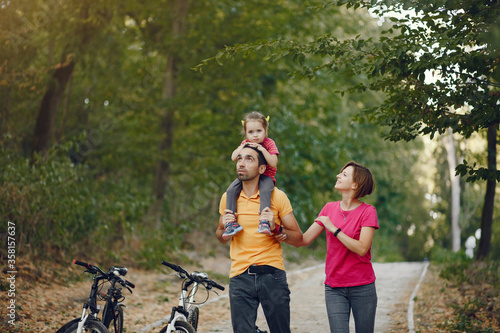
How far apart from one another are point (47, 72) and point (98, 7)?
186 cm

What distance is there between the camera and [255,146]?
4316 mm

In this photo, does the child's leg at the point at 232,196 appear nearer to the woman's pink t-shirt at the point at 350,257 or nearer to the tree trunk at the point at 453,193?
the woman's pink t-shirt at the point at 350,257

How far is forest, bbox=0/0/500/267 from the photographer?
23.9 feet

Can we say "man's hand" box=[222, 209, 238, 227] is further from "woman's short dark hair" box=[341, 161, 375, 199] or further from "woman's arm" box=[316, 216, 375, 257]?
"woman's short dark hair" box=[341, 161, 375, 199]

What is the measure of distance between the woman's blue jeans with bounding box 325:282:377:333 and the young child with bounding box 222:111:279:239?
0.87 metres

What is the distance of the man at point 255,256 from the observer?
4.10 meters

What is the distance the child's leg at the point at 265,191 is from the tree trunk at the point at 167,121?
12.2 metres

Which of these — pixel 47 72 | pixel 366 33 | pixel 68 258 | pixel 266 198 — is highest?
pixel 366 33

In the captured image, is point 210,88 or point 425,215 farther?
point 425,215

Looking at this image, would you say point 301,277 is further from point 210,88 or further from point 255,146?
point 255,146

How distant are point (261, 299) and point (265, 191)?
794 millimetres

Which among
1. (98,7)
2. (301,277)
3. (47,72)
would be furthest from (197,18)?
(301,277)

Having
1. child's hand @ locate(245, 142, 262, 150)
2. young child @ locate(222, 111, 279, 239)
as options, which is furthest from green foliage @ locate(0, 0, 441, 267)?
child's hand @ locate(245, 142, 262, 150)

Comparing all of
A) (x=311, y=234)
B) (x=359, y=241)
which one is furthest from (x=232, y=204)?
(x=359, y=241)
